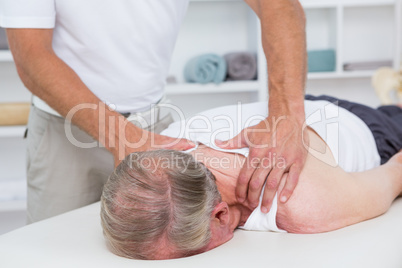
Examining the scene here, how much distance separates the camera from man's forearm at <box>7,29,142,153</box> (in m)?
1.33

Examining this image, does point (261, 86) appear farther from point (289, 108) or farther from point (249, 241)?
point (249, 241)

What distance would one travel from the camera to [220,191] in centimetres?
Answer: 128

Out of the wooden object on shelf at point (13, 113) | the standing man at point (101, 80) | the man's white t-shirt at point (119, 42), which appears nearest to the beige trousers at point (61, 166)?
the standing man at point (101, 80)

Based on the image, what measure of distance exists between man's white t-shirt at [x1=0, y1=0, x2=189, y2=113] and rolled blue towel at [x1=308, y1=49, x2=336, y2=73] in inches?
63.7

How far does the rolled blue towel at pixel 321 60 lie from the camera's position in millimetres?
3178

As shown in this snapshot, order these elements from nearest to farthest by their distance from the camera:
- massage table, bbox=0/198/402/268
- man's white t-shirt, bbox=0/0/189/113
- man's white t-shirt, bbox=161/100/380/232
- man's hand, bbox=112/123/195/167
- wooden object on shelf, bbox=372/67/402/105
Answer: massage table, bbox=0/198/402/268 < man's hand, bbox=112/123/195/167 < man's white t-shirt, bbox=161/100/380/232 < man's white t-shirt, bbox=0/0/189/113 < wooden object on shelf, bbox=372/67/402/105

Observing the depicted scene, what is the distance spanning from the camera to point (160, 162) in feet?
3.68

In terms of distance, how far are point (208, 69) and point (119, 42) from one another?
1.44 m

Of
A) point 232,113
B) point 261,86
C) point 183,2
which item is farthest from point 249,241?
point 261,86

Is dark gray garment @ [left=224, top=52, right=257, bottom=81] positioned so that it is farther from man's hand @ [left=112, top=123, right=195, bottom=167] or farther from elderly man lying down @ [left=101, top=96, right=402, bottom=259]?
man's hand @ [left=112, top=123, right=195, bottom=167]

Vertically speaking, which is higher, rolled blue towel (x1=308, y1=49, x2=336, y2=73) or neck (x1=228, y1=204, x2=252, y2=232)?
rolled blue towel (x1=308, y1=49, x2=336, y2=73)

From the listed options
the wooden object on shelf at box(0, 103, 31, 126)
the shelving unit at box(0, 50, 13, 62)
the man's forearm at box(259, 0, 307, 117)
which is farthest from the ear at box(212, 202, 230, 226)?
the shelving unit at box(0, 50, 13, 62)

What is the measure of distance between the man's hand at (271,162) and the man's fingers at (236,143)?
2 centimetres

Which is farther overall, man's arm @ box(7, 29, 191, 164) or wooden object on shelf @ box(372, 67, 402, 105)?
wooden object on shelf @ box(372, 67, 402, 105)
